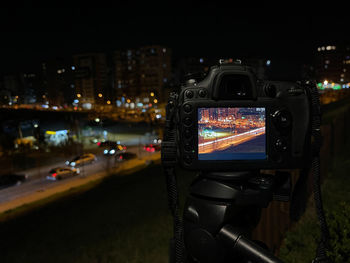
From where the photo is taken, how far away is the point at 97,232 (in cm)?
329

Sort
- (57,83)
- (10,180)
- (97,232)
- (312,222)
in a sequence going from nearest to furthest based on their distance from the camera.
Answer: (312,222), (97,232), (57,83), (10,180)

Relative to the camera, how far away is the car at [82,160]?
43.9 ft

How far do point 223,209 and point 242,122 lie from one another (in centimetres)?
30

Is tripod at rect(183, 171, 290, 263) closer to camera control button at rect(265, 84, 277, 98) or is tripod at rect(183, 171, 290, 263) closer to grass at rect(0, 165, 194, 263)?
camera control button at rect(265, 84, 277, 98)

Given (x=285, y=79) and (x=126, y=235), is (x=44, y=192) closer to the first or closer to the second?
(x=126, y=235)

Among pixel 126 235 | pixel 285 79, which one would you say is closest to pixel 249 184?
pixel 285 79

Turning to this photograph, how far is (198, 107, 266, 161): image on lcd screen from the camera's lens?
90 cm

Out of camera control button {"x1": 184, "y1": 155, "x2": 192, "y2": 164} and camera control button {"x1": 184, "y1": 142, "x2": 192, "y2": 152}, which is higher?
camera control button {"x1": 184, "y1": 142, "x2": 192, "y2": 152}

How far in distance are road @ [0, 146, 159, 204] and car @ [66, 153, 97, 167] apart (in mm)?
235

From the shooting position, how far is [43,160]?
48.0ft

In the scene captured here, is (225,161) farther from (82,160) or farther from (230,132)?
(82,160)

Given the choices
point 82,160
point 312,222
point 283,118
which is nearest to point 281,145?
point 283,118

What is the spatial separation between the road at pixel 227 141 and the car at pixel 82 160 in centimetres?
1330

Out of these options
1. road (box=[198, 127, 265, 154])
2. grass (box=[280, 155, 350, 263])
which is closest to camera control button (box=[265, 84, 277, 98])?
road (box=[198, 127, 265, 154])
